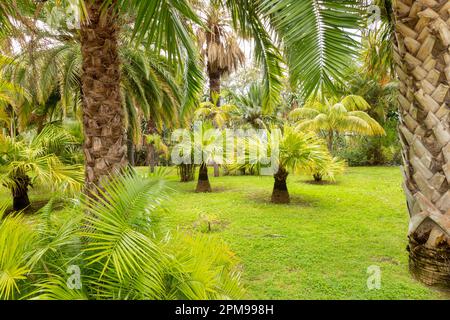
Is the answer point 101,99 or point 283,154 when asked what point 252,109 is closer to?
point 283,154

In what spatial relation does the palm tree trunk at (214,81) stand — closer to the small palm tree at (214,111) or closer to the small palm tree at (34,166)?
the small palm tree at (214,111)

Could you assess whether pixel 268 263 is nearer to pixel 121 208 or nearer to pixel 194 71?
pixel 121 208

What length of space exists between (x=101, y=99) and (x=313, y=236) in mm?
3692

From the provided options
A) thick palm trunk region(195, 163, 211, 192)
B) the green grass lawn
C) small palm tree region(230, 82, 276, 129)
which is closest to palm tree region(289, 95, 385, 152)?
small palm tree region(230, 82, 276, 129)

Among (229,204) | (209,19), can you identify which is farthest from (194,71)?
(209,19)

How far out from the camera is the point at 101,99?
11.7 ft

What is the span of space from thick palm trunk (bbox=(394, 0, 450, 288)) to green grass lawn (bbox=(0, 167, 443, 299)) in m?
0.42

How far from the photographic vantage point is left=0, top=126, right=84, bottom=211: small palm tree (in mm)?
6309

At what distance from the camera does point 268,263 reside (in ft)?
12.9

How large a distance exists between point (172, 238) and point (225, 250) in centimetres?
51

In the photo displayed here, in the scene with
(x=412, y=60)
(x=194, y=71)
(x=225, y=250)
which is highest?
(x=194, y=71)

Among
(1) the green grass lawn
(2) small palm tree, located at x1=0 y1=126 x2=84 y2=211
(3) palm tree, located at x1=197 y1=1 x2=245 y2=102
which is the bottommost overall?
(1) the green grass lawn

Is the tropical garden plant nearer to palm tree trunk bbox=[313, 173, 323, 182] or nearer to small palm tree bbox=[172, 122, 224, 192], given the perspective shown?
small palm tree bbox=[172, 122, 224, 192]
